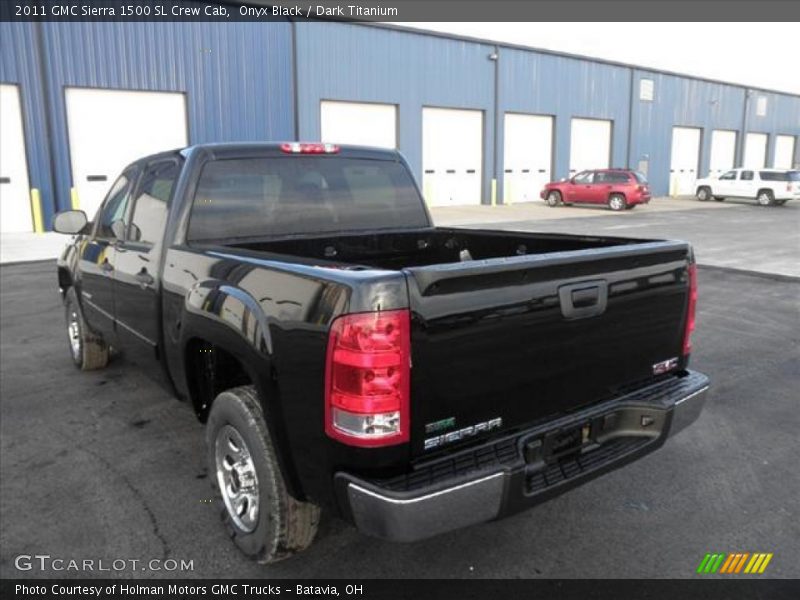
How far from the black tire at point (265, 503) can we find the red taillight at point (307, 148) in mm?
1666

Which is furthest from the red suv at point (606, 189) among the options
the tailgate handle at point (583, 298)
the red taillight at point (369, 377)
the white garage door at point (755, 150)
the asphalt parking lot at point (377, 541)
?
the red taillight at point (369, 377)

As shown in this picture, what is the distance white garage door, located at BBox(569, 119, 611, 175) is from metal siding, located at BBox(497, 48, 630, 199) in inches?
13.7

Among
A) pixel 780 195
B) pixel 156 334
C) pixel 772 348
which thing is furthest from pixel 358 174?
pixel 780 195

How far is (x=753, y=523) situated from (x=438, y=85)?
25.4 meters

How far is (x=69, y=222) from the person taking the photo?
4.87 m

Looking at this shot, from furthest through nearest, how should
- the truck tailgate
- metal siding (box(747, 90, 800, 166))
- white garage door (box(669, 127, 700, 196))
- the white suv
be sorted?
metal siding (box(747, 90, 800, 166))
white garage door (box(669, 127, 700, 196))
the white suv
the truck tailgate

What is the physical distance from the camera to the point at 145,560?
291cm

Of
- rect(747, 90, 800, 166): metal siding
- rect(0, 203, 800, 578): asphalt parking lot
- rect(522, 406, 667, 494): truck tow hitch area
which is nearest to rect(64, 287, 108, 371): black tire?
rect(0, 203, 800, 578): asphalt parking lot

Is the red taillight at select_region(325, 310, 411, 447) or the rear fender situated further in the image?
the rear fender

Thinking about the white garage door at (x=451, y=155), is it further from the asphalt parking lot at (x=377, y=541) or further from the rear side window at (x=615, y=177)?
the asphalt parking lot at (x=377, y=541)

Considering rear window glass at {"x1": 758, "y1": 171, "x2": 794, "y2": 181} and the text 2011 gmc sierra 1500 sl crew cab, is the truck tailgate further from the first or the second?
rear window glass at {"x1": 758, "y1": 171, "x2": 794, "y2": 181}

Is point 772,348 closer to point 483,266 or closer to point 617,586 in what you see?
point 617,586

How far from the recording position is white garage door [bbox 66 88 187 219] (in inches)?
722

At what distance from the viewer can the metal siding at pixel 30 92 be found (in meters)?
16.8
